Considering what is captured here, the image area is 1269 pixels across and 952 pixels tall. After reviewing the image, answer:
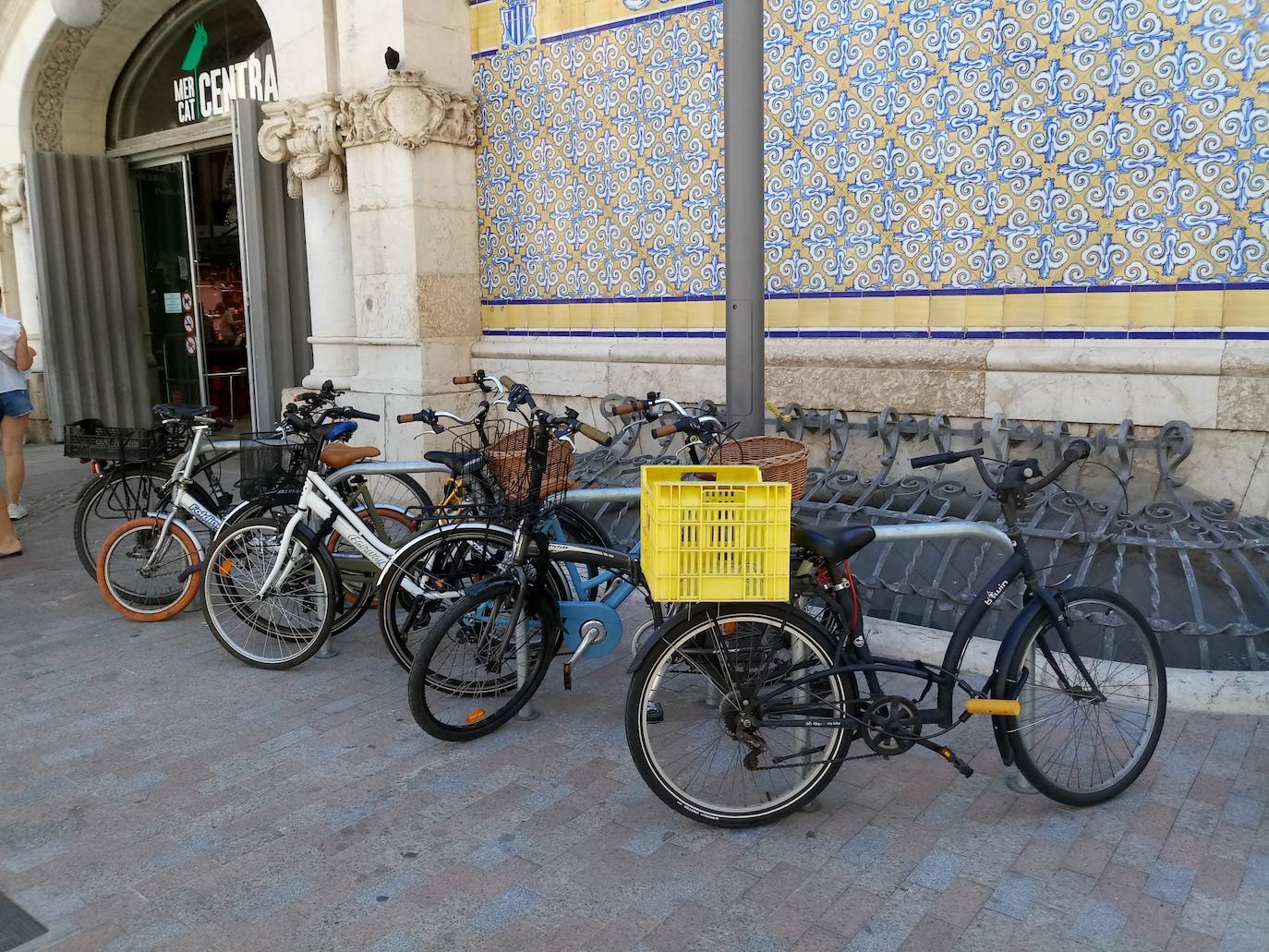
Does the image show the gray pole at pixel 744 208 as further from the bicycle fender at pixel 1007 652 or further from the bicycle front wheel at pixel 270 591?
the bicycle front wheel at pixel 270 591

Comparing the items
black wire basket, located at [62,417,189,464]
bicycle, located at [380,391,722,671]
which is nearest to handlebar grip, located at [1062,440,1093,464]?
bicycle, located at [380,391,722,671]

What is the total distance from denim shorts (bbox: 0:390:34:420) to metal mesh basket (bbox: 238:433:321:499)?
3202 millimetres

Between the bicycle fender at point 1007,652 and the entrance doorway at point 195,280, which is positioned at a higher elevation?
the entrance doorway at point 195,280

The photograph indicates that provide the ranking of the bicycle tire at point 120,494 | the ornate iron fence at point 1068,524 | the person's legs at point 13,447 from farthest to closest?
the person's legs at point 13,447
the bicycle tire at point 120,494
the ornate iron fence at point 1068,524

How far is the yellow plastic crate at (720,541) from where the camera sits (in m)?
3.00

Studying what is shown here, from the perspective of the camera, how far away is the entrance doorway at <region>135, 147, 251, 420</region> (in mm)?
11305

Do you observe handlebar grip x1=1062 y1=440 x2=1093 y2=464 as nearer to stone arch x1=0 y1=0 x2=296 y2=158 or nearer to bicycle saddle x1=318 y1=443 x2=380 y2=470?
bicycle saddle x1=318 y1=443 x2=380 y2=470

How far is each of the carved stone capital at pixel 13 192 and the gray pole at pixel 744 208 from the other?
382 inches

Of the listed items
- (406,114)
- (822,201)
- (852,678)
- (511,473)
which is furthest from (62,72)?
(852,678)

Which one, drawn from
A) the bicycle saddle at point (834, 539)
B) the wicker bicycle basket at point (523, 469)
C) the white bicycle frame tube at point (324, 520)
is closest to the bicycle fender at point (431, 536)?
the wicker bicycle basket at point (523, 469)

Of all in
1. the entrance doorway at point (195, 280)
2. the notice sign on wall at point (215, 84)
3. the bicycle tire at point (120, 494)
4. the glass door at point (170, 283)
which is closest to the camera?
the bicycle tire at point (120, 494)

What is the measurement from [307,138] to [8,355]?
2594 millimetres

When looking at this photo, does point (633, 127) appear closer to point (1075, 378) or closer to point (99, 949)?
point (1075, 378)

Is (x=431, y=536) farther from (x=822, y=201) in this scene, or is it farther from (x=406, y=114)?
(x=406, y=114)
